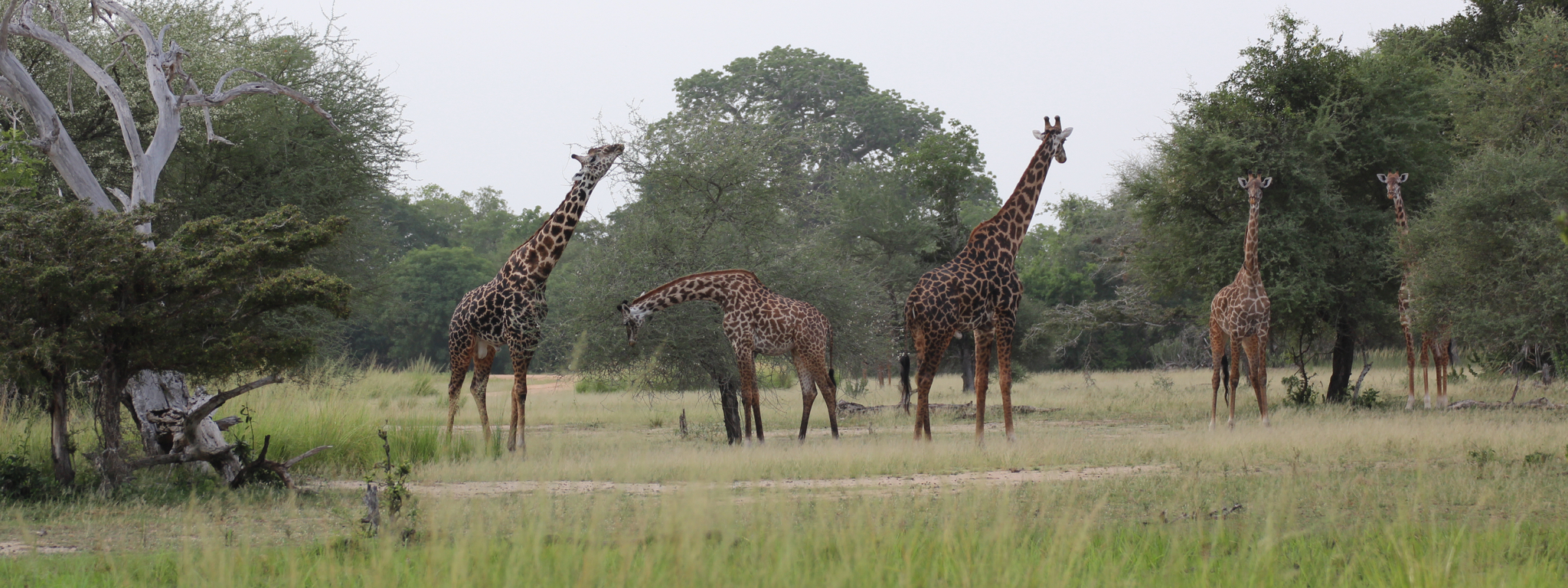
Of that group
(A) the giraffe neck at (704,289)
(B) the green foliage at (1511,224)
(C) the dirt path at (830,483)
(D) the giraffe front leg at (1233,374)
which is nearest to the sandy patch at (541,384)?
(A) the giraffe neck at (704,289)

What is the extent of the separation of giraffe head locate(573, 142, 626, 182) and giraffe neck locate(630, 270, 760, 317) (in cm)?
153

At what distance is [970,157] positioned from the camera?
27.0 metres

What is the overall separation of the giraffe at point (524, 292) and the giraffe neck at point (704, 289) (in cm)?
130

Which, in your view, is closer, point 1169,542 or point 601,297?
point 1169,542

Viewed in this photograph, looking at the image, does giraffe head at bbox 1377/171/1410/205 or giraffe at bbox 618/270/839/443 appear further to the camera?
giraffe head at bbox 1377/171/1410/205

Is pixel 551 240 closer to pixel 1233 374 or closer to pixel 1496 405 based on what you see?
pixel 1233 374

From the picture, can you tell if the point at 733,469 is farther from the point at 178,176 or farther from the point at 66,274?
the point at 178,176

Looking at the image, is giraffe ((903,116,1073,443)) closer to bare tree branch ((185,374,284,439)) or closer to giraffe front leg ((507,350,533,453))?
giraffe front leg ((507,350,533,453))

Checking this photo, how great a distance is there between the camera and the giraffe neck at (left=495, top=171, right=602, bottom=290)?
13.0 m

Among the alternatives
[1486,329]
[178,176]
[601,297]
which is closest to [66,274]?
[601,297]

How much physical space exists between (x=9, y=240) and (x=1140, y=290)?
2431 centimetres

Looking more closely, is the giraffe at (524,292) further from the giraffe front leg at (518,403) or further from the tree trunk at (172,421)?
the tree trunk at (172,421)

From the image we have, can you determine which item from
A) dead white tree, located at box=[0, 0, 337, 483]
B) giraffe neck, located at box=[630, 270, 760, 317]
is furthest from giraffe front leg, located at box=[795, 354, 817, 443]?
dead white tree, located at box=[0, 0, 337, 483]

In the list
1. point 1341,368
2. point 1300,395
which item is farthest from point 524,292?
point 1341,368
